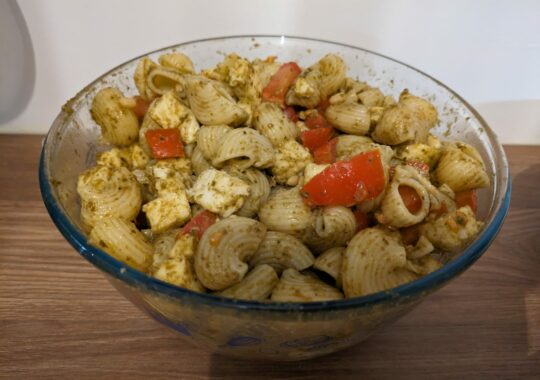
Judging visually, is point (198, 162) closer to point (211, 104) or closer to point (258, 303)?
point (211, 104)

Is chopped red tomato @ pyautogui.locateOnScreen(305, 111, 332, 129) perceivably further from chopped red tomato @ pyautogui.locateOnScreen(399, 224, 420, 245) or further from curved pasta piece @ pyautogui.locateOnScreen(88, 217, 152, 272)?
curved pasta piece @ pyautogui.locateOnScreen(88, 217, 152, 272)

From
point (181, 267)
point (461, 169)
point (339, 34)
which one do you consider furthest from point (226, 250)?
point (339, 34)

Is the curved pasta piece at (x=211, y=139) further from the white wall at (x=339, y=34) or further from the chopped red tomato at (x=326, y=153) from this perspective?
the white wall at (x=339, y=34)

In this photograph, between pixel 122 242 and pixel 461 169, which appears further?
pixel 461 169

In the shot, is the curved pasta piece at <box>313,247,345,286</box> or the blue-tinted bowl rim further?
the curved pasta piece at <box>313,247,345,286</box>

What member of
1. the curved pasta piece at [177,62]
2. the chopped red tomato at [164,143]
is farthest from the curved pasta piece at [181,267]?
the curved pasta piece at [177,62]

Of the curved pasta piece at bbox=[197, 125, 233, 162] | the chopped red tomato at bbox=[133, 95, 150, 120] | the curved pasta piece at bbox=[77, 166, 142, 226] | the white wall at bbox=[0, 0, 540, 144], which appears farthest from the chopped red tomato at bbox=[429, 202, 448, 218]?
the white wall at bbox=[0, 0, 540, 144]

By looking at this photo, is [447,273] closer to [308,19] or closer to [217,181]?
[217,181]
